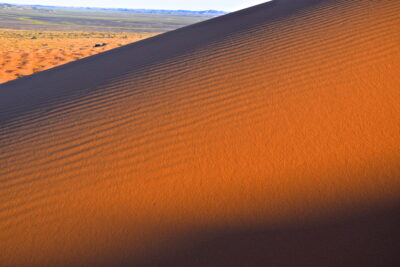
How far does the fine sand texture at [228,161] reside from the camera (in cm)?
195

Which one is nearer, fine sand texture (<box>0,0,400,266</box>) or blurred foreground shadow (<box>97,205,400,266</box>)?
blurred foreground shadow (<box>97,205,400,266</box>)

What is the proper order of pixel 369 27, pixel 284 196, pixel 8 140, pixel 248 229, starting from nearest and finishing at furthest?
pixel 248 229
pixel 284 196
pixel 8 140
pixel 369 27

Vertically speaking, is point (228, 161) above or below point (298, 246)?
above

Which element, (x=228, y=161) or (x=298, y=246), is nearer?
(x=298, y=246)

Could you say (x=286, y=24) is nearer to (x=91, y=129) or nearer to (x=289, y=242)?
(x=91, y=129)

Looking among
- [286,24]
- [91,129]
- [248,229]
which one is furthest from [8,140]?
[286,24]

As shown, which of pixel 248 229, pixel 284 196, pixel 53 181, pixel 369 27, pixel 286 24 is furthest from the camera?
pixel 286 24

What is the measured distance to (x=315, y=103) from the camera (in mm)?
2922

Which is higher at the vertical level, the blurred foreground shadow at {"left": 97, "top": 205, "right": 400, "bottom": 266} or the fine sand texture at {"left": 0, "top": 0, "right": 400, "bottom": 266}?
the fine sand texture at {"left": 0, "top": 0, "right": 400, "bottom": 266}

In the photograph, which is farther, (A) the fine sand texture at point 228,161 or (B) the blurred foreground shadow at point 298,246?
(A) the fine sand texture at point 228,161

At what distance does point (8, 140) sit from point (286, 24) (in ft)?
14.1

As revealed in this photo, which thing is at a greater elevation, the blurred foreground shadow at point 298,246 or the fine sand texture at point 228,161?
the fine sand texture at point 228,161

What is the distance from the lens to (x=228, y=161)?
257 cm

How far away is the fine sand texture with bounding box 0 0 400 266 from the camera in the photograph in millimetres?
1954
